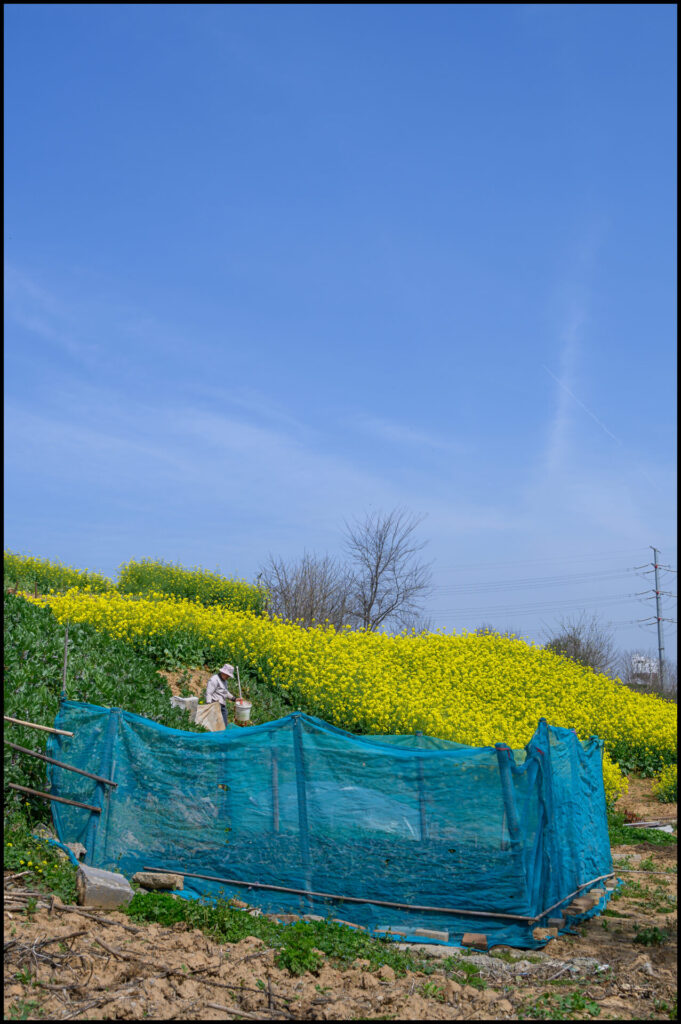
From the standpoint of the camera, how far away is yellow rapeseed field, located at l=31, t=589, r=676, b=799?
1489 centimetres

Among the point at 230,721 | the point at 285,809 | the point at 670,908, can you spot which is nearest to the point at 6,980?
the point at 285,809

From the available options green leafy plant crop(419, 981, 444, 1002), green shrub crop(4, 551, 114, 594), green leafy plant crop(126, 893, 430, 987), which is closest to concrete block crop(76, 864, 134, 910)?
green leafy plant crop(126, 893, 430, 987)

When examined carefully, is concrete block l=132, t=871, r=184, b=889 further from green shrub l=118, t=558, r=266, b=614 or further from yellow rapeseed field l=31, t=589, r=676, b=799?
green shrub l=118, t=558, r=266, b=614

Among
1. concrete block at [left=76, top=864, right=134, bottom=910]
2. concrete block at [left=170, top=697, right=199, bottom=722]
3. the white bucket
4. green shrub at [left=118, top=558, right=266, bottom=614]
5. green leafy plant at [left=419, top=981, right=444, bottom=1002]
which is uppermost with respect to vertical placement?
green shrub at [left=118, top=558, right=266, bottom=614]

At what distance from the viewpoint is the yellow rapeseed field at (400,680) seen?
14891 mm

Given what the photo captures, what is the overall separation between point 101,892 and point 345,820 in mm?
2230

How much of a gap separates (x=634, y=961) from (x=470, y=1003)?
6.04 ft

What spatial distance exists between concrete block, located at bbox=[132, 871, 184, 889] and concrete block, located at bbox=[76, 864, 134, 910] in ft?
2.63

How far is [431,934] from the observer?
694cm

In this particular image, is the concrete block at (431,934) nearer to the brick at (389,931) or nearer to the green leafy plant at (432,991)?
the brick at (389,931)

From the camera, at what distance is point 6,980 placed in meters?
5.18

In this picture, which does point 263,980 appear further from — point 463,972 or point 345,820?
point 345,820

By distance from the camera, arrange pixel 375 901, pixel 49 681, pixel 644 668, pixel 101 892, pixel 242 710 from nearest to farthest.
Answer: pixel 101 892 → pixel 375 901 → pixel 49 681 → pixel 242 710 → pixel 644 668

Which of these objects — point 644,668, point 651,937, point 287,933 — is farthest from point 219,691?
point 644,668
